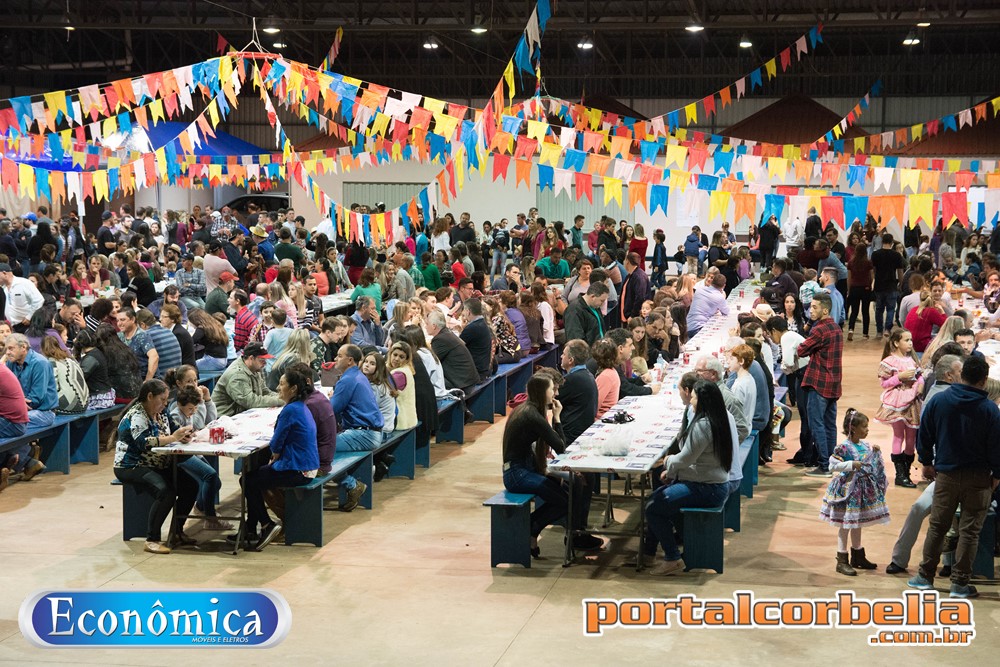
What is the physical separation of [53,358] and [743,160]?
11145 millimetres

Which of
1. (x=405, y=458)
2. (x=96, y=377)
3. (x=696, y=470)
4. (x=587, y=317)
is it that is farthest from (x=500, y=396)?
(x=696, y=470)

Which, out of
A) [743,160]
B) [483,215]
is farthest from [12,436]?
[483,215]

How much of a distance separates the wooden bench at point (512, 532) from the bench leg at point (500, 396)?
5.19m

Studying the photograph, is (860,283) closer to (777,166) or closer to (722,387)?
(777,166)

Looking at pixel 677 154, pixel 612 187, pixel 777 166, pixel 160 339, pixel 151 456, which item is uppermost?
pixel 677 154

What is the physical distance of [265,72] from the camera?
14633mm

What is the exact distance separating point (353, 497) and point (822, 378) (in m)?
3.93

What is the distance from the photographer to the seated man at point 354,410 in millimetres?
8953

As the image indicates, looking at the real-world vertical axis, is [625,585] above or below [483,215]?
below

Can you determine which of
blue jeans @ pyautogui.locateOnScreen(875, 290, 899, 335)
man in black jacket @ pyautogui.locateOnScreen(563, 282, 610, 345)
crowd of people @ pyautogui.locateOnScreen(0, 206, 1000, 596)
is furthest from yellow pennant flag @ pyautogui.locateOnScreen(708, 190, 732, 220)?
blue jeans @ pyautogui.locateOnScreen(875, 290, 899, 335)

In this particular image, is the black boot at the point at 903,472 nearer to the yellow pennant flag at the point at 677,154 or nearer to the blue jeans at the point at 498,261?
the yellow pennant flag at the point at 677,154

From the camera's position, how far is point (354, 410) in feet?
29.7

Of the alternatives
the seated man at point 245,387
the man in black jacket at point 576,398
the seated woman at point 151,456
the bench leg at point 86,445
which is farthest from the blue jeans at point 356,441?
the bench leg at point 86,445

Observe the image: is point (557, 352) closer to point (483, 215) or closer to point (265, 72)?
point (265, 72)
